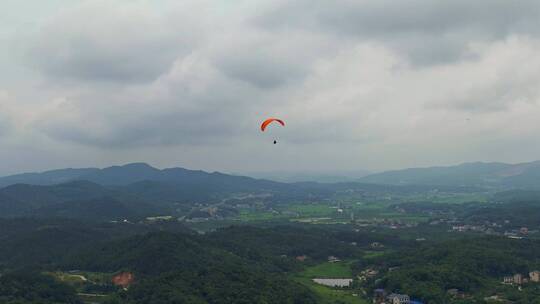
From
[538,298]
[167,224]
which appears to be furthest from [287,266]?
[167,224]

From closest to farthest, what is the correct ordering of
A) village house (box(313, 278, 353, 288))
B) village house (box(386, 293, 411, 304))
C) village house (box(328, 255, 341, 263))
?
village house (box(386, 293, 411, 304))
village house (box(313, 278, 353, 288))
village house (box(328, 255, 341, 263))

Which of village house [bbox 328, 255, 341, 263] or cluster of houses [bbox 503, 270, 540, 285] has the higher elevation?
cluster of houses [bbox 503, 270, 540, 285]

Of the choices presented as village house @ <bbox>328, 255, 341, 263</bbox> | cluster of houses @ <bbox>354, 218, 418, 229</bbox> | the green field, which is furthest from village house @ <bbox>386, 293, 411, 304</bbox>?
cluster of houses @ <bbox>354, 218, 418, 229</bbox>

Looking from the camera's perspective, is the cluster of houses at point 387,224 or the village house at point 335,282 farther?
the cluster of houses at point 387,224

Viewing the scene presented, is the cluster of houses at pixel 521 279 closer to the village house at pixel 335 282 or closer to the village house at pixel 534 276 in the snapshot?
the village house at pixel 534 276

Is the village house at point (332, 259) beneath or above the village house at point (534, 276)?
beneath

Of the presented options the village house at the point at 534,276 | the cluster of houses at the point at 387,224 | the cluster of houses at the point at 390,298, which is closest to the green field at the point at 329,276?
the cluster of houses at the point at 390,298

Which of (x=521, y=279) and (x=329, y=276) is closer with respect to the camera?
(x=521, y=279)

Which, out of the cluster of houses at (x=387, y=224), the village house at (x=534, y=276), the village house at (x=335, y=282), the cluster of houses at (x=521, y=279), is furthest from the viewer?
the cluster of houses at (x=387, y=224)

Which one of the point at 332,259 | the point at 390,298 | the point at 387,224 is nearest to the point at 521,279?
the point at 390,298

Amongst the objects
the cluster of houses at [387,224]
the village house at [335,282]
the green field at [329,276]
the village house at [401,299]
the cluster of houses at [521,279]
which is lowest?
the village house at [335,282]

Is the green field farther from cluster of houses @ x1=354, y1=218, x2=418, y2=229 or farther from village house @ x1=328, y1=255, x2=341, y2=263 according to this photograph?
cluster of houses @ x1=354, y1=218, x2=418, y2=229

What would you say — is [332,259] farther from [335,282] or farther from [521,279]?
[521,279]
